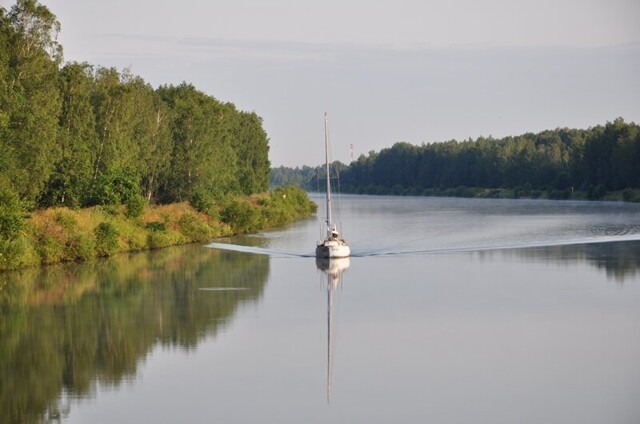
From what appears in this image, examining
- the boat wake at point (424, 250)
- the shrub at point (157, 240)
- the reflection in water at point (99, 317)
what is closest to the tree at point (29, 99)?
the reflection in water at point (99, 317)

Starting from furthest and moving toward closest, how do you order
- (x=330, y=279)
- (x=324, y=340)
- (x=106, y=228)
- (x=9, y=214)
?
1. (x=106, y=228)
2. (x=330, y=279)
3. (x=9, y=214)
4. (x=324, y=340)

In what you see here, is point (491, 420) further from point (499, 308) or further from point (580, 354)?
point (499, 308)

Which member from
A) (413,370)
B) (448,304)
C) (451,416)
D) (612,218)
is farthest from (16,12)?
(612,218)

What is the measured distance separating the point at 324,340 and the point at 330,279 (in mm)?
14941

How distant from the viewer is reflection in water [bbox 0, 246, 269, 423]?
2309 centimetres

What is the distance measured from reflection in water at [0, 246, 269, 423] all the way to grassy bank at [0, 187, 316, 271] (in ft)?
3.26

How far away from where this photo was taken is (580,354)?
2608 cm

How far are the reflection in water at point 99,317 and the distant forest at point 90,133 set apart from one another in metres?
5.39

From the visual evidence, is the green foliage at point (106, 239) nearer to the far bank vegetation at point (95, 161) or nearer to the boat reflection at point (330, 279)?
the far bank vegetation at point (95, 161)

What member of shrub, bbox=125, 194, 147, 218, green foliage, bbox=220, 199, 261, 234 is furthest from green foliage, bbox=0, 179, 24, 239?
green foliage, bbox=220, 199, 261, 234

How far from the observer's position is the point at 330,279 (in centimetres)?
4347

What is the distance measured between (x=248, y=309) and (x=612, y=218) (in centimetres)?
5620

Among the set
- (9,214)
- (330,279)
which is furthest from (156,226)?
(330,279)

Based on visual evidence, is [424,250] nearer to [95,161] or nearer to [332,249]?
A: [332,249]
